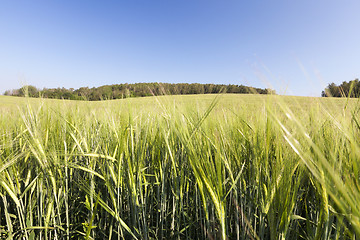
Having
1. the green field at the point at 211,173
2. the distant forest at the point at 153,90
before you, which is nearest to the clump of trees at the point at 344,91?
the green field at the point at 211,173

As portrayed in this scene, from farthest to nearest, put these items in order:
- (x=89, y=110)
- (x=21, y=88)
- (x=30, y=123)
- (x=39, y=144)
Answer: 1. (x=89, y=110)
2. (x=21, y=88)
3. (x=30, y=123)
4. (x=39, y=144)

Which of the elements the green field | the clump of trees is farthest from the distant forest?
the clump of trees

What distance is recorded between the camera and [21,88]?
824mm

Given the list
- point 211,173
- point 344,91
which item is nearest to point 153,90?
point 211,173

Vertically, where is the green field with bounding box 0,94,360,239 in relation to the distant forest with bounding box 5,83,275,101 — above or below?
below

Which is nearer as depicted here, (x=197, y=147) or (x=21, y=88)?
(x=197, y=147)

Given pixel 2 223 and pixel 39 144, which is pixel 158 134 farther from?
pixel 2 223

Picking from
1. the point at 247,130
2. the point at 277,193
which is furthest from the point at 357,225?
the point at 247,130

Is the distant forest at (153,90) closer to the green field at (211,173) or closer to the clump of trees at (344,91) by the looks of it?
the green field at (211,173)

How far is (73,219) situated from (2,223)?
390 mm

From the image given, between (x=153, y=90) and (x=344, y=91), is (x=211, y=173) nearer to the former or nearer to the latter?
(x=153, y=90)

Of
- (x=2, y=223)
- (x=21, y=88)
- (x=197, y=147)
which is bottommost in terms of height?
(x=2, y=223)

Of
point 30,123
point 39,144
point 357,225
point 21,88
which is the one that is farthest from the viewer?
point 21,88

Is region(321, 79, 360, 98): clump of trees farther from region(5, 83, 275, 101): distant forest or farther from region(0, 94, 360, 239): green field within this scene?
region(5, 83, 275, 101): distant forest
